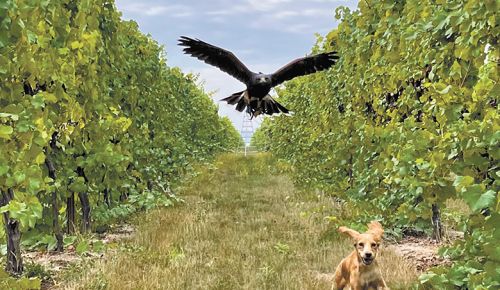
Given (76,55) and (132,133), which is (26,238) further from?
(132,133)

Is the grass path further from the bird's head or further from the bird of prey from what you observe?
the bird's head

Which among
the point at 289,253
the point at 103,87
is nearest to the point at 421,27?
the point at 289,253

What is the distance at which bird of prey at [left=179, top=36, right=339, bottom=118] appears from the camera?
9.04m

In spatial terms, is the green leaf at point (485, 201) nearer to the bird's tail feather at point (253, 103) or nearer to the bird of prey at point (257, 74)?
the bird of prey at point (257, 74)

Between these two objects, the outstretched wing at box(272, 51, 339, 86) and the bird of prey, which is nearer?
the bird of prey

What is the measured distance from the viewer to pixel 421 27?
4266mm

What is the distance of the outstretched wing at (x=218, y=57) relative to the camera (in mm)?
8531

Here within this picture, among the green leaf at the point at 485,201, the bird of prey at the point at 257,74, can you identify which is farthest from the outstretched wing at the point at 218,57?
the green leaf at the point at 485,201

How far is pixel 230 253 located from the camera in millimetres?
6355

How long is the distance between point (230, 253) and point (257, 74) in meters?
4.08

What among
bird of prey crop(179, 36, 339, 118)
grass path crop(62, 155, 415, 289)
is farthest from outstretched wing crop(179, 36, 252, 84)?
grass path crop(62, 155, 415, 289)

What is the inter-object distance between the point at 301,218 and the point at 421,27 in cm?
500

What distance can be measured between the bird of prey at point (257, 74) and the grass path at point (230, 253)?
219 centimetres

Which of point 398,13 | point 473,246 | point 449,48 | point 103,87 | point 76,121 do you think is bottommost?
point 473,246
